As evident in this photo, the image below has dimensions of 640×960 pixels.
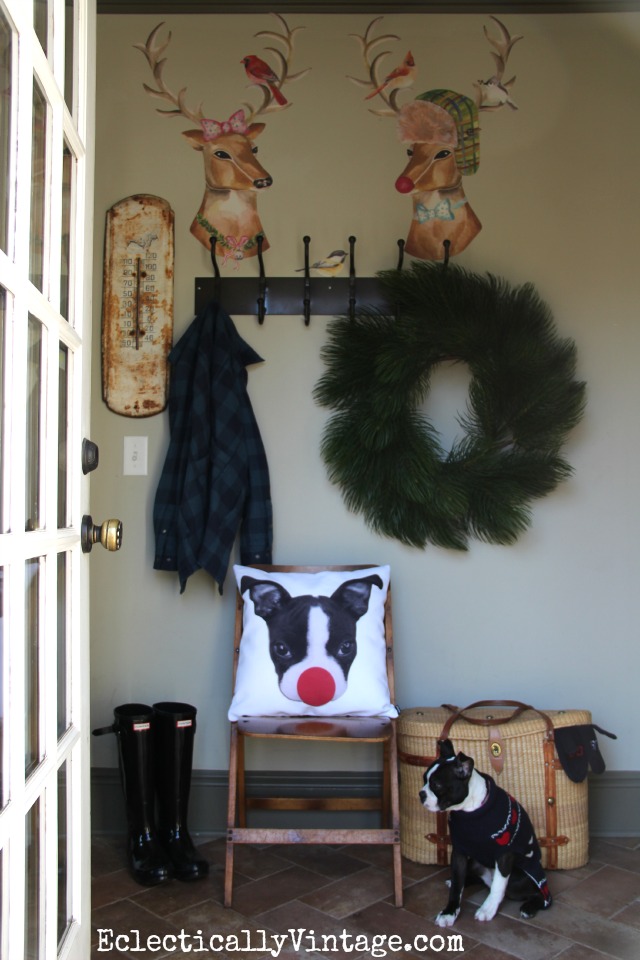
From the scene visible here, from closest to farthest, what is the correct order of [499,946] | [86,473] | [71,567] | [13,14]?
[13,14], [71,567], [86,473], [499,946]

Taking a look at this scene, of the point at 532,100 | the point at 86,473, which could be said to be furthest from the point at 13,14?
the point at 532,100

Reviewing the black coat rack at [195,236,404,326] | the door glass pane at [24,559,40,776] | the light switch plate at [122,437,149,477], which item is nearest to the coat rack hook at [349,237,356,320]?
the black coat rack at [195,236,404,326]

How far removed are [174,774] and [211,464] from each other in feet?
3.13

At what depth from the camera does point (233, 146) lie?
9.70 feet

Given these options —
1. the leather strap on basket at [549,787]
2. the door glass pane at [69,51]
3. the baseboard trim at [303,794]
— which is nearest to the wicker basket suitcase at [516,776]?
the leather strap on basket at [549,787]

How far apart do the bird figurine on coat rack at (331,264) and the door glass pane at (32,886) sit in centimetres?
208

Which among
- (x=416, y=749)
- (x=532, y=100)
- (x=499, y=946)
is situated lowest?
(x=499, y=946)

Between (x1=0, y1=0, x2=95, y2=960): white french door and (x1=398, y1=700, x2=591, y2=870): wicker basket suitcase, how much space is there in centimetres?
124

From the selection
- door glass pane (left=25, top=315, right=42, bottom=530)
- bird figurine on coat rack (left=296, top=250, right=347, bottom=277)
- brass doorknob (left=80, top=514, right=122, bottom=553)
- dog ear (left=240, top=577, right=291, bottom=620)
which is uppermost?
bird figurine on coat rack (left=296, top=250, right=347, bottom=277)

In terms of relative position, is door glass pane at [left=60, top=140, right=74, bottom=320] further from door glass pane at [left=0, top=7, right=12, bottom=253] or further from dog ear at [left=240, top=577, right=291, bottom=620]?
dog ear at [left=240, top=577, right=291, bottom=620]

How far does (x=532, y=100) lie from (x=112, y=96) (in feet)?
4.63

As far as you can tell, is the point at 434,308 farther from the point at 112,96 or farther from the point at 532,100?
the point at 112,96

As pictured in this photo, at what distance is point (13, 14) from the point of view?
3.64ft

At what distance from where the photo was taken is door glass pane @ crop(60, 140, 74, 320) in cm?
146
